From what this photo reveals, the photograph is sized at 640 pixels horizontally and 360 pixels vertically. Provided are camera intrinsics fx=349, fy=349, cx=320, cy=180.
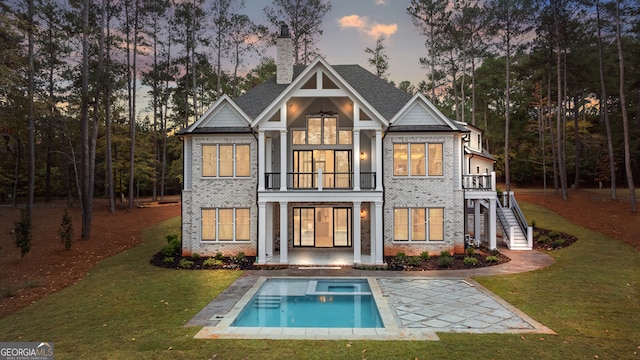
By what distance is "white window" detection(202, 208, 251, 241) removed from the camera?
17562 millimetres

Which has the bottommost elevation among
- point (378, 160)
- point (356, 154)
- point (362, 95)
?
point (378, 160)

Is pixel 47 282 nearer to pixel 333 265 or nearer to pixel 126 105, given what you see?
pixel 333 265

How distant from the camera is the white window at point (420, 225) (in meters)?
17.5

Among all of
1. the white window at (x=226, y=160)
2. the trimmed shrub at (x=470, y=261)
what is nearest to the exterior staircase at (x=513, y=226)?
the trimmed shrub at (x=470, y=261)

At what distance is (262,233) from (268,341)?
8685 mm

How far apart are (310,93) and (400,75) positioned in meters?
27.9

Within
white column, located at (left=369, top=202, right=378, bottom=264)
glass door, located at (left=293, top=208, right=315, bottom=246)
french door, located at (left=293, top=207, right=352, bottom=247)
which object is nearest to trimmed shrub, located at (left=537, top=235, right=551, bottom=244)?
white column, located at (left=369, top=202, right=378, bottom=264)

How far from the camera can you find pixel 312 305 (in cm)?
1080

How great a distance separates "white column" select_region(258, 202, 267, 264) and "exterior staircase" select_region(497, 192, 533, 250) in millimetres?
13677

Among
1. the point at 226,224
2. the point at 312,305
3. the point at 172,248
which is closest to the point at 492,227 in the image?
the point at 312,305

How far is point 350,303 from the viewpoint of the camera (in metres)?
11.0

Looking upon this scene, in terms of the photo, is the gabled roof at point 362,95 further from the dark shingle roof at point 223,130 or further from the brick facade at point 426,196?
the brick facade at point 426,196

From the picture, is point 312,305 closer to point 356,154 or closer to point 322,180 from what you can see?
point 356,154

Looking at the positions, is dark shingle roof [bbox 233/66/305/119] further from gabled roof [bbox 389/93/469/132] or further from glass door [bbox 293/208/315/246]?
gabled roof [bbox 389/93/469/132]
